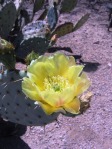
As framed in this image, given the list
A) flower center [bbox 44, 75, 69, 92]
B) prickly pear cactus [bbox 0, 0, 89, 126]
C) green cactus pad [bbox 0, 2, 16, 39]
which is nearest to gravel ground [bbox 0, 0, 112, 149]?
prickly pear cactus [bbox 0, 0, 89, 126]

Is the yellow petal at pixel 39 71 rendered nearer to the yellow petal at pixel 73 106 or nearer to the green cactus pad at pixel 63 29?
the yellow petal at pixel 73 106

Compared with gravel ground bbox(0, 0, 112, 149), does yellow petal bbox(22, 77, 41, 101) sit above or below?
above

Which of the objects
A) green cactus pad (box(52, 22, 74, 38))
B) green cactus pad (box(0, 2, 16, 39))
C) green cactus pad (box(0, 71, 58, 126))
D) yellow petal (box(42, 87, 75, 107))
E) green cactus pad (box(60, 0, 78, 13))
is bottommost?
green cactus pad (box(52, 22, 74, 38))

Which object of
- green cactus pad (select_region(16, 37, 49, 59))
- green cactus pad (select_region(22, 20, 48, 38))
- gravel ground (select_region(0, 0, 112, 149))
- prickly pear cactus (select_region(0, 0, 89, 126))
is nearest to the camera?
prickly pear cactus (select_region(0, 0, 89, 126))

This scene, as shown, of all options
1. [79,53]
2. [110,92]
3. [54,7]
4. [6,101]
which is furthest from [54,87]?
[79,53]

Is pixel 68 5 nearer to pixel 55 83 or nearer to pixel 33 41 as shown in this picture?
pixel 33 41

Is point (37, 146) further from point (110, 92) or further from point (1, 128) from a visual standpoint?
point (110, 92)

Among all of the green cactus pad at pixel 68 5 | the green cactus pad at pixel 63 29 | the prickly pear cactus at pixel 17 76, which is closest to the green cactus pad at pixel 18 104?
the prickly pear cactus at pixel 17 76

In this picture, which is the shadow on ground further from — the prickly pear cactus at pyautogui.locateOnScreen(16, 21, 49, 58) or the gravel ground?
the prickly pear cactus at pyautogui.locateOnScreen(16, 21, 49, 58)
